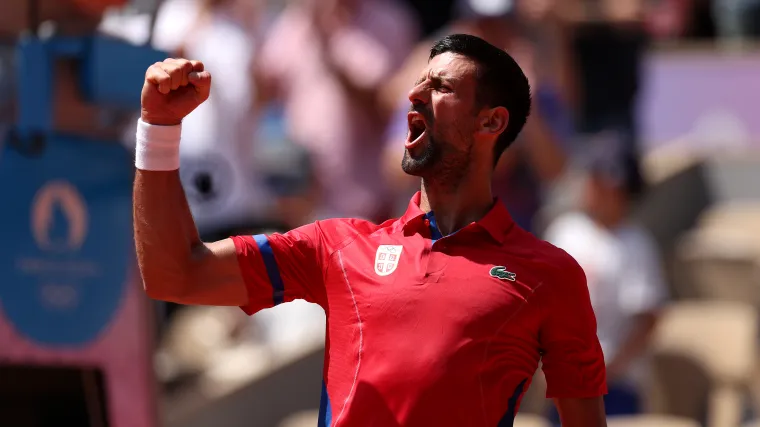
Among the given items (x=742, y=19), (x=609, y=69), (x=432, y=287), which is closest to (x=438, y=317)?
(x=432, y=287)

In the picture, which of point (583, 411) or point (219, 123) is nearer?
point (583, 411)

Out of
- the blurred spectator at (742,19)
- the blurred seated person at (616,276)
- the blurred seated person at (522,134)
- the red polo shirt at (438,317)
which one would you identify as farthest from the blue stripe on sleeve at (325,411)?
the blurred spectator at (742,19)

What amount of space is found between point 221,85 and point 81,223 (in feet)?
8.71

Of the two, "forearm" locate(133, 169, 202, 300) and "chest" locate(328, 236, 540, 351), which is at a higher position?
"forearm" locate(133, 169, 202, 300)

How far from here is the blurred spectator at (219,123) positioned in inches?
258

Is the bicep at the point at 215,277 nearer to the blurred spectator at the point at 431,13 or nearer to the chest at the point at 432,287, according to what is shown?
the chest at the point at 432,287

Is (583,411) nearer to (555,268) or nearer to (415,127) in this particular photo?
(555,268)

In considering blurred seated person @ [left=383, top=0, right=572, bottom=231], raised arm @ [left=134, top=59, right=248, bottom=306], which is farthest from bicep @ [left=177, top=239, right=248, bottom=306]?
blurred seated person @ [left=383, top=0, right=572, bottom=231]

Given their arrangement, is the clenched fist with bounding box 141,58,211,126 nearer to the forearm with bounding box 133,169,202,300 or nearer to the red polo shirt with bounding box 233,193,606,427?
the forearm with bounding box 133,169,202,300

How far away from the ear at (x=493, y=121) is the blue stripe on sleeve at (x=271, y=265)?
57 centimetres

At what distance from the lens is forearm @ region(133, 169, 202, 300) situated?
2.91m

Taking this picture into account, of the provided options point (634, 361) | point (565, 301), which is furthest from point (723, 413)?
point (565, 301)

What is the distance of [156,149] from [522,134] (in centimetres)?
384

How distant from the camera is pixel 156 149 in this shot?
9.66 ft
